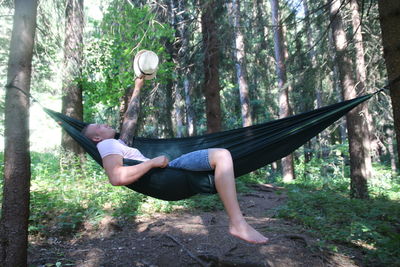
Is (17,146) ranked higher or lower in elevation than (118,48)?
lower

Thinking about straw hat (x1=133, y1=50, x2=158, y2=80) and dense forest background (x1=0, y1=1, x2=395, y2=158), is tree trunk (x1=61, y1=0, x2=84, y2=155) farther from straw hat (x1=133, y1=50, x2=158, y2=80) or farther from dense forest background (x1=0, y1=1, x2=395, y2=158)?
straw hat (x1=133, y1=50, x2=158, y2=80)

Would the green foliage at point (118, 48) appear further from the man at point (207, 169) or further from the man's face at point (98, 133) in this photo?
the man at point (207, 169)

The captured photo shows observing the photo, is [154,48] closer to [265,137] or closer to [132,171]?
[265,137]

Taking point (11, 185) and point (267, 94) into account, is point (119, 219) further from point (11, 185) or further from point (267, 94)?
point (267, 94)

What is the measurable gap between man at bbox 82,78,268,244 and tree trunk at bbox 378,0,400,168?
0.90 metres

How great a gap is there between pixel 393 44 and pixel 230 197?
1202 millimetres

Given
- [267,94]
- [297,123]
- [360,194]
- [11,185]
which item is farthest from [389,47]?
[267,94]

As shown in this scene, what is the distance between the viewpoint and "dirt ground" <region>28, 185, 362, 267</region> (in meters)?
2.44

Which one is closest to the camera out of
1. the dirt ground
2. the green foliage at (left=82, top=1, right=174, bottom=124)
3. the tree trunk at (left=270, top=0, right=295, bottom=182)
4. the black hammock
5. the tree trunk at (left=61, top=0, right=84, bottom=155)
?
the black hammock

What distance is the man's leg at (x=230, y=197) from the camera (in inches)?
64.2

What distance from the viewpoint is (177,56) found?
6230mm

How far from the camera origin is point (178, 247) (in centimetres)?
271

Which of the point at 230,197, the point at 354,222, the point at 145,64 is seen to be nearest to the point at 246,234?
the point at 230,197

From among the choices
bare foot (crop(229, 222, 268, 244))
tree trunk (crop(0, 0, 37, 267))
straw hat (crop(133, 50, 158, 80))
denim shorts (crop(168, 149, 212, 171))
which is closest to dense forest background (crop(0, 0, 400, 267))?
straw hat (crop(133, 50, 158, 80))
